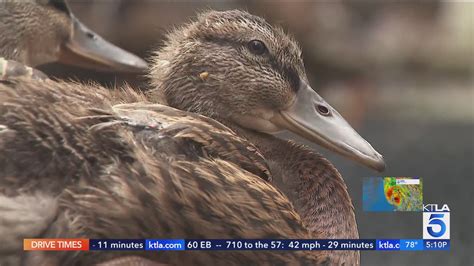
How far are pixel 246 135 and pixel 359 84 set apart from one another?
6.45 feet

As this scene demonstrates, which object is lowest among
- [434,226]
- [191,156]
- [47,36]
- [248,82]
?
[434,226]

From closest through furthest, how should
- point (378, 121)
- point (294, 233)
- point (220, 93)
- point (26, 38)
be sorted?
point (294, 233) < point (220, 93) < point (26, 38) < point (378, 121)

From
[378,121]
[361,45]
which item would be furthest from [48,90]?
[361,45]

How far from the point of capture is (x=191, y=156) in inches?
49.2

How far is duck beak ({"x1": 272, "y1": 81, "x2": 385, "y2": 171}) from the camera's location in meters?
1.42

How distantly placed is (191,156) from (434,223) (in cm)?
47

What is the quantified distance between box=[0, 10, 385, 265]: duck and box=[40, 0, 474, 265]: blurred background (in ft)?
1.38

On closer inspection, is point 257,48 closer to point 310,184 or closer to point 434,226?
point 310,184

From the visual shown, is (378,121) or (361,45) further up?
(361,45)

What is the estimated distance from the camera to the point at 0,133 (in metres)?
1.18

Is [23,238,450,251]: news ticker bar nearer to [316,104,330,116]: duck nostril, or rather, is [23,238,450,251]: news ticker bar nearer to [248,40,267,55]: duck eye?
[316,104,330,116]: duck nostril

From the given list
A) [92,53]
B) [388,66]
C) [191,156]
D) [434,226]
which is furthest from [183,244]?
[388,66]

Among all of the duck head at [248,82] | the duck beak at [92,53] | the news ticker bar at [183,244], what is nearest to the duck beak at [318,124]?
the duck head at [248,82]

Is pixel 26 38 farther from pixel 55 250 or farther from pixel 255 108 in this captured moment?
pixel 55 250
